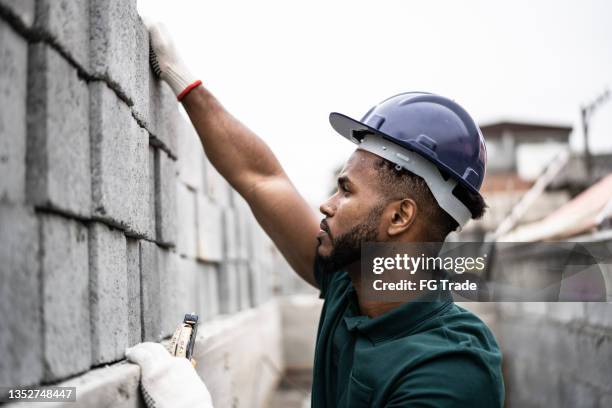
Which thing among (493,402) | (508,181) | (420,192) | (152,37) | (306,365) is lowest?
(306,365)

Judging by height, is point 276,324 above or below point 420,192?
below

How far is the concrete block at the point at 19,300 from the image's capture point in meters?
1.30

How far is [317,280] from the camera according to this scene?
2773mm

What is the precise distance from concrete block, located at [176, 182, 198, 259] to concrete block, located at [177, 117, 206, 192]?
73 millimetres

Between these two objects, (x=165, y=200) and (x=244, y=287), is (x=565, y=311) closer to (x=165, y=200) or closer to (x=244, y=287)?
(x=244, y=287)

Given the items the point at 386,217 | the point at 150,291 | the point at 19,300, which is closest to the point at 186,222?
the point at 150,291

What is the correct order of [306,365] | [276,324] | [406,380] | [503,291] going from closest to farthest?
1. [406,380]
2. [503,291]
3. [276,324]
4. [306,365]

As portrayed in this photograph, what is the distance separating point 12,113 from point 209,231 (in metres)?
2.98

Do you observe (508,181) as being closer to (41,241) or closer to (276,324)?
(276,324)

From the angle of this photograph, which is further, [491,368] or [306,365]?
[306,365]

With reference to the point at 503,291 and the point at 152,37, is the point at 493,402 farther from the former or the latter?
the point at 503,291

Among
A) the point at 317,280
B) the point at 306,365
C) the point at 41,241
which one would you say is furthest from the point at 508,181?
the point at 41,241

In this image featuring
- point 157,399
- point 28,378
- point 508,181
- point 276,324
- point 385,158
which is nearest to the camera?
point 28,378

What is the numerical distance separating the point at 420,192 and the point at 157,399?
1243 mm
